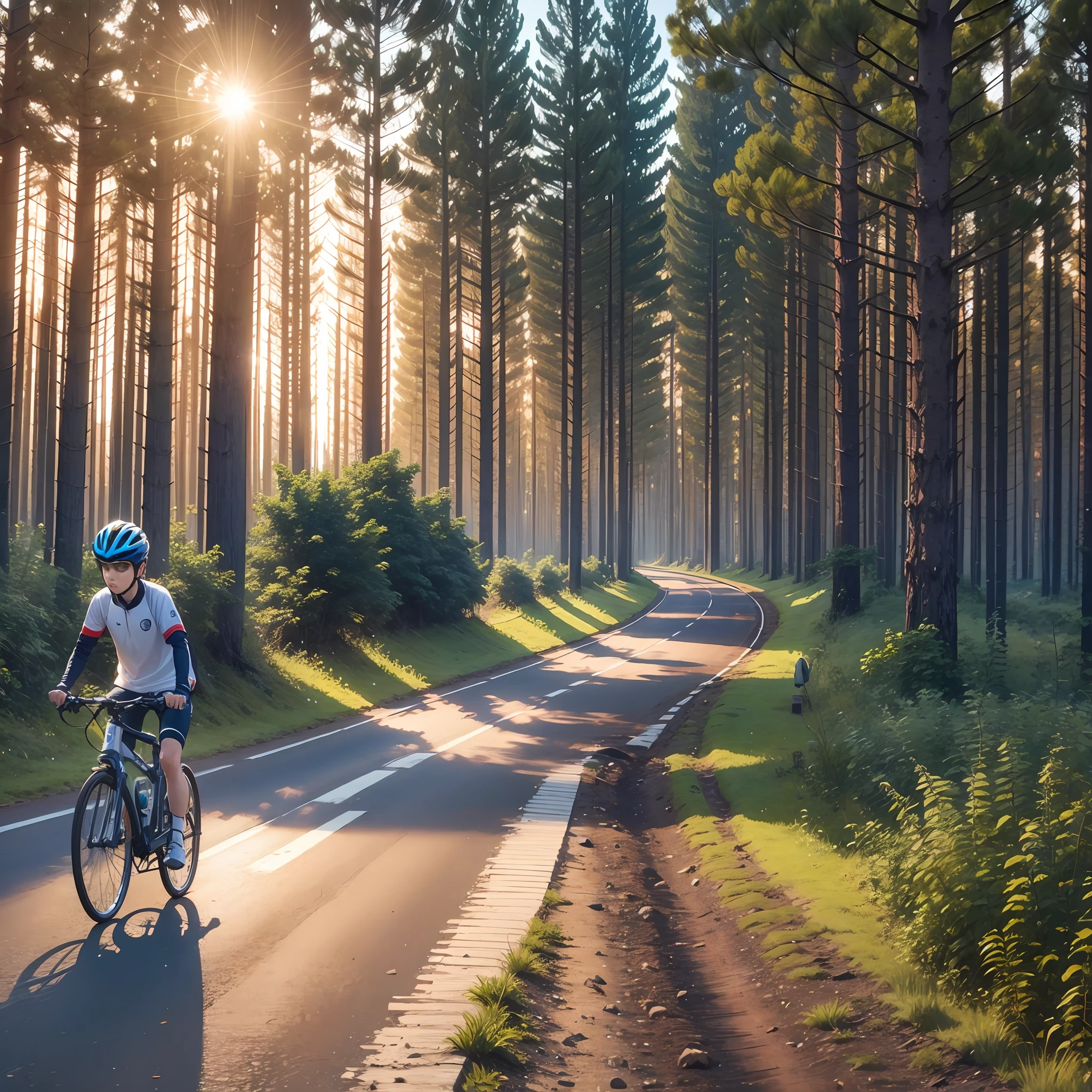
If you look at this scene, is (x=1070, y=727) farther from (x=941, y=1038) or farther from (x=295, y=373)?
(x=295, y=373)

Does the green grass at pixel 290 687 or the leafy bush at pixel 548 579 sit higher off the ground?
the leafy bush at pixel 548 579

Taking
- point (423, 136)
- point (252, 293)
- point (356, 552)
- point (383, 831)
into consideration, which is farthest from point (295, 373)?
point (383, 831)

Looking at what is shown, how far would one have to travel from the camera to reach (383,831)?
9203mm

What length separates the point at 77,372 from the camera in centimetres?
1880

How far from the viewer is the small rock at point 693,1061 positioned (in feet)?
15.7

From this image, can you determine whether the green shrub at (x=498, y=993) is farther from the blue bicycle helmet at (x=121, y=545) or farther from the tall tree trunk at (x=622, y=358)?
the tall tree trunk at (x=622, y=358)

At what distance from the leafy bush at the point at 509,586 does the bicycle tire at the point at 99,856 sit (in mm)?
34575

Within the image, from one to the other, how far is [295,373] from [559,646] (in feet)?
62.5

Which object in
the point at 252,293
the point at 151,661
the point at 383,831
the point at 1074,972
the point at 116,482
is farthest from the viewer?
the point at 116,482

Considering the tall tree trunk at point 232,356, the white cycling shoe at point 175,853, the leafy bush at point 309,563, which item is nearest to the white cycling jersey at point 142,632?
the white cycling shoe at point 175,853

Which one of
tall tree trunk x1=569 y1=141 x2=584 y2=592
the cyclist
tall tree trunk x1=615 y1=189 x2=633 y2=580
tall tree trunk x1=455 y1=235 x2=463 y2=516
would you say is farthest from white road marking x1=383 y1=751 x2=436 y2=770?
tall tree trunk x1=615 y1=189 x2=633 y2=580

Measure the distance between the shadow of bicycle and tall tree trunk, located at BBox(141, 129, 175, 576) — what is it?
12914mm

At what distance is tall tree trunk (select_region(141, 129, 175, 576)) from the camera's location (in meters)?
18.2

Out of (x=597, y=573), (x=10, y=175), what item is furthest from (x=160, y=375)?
(x=597, y=573)
